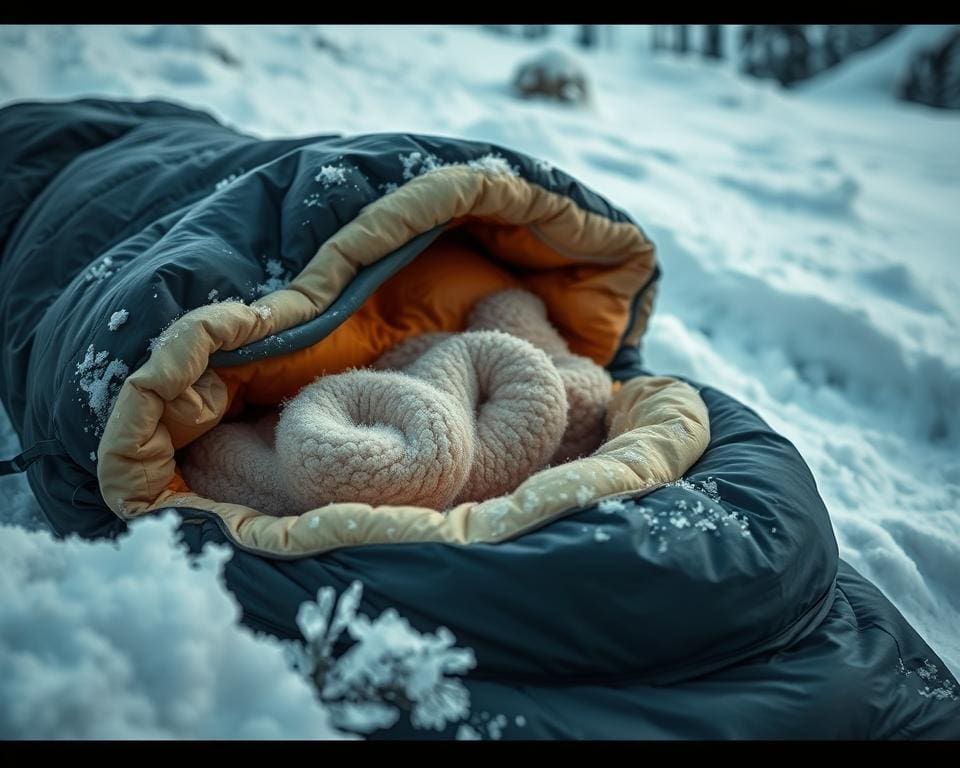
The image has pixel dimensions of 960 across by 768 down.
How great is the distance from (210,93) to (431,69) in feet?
3.86

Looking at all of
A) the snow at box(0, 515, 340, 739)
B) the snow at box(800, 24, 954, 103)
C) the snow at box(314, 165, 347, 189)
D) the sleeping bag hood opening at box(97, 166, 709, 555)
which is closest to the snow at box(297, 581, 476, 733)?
the snow at box(0, 515, 340, 739)

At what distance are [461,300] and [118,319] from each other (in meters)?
0.53

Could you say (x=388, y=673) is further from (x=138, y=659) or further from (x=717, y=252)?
(x=717, y=252)

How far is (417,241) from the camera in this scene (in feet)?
4.02

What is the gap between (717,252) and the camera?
217cm

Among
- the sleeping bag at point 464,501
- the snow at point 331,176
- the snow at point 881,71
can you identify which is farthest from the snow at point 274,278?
the snow at point 881,71

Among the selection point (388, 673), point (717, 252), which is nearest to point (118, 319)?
point (388, 673)

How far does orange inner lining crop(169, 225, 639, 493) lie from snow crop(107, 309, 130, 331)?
0.55 ft

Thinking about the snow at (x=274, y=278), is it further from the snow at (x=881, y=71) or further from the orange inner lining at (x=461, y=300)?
the snow at (x=881, y=71)

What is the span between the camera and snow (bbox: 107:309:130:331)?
1.04 m

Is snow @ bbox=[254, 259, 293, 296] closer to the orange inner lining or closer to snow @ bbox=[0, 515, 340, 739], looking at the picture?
the orange inner lining

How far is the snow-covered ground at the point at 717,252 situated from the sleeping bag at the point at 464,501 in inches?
6.4

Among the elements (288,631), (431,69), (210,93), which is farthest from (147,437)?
(431,69)

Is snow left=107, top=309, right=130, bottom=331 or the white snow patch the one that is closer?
snow left=107, top=309, right=130, bottom=331
